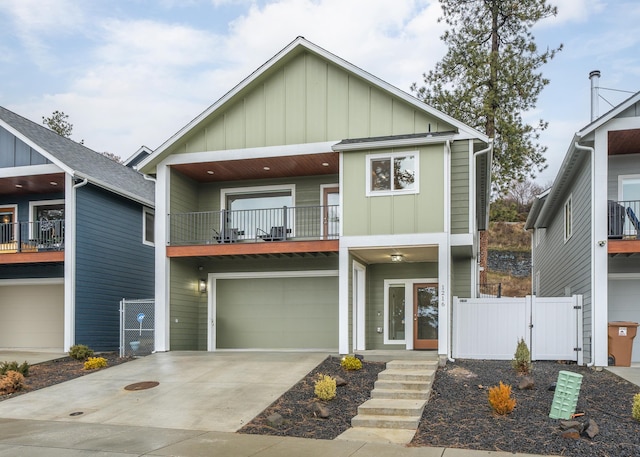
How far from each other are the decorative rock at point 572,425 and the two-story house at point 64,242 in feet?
44.7

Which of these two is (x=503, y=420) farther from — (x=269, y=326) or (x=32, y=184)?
(x=32, y=184)

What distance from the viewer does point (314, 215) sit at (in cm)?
1736

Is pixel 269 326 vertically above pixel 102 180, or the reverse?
pixel 102 180

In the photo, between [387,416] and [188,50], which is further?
[188,50]

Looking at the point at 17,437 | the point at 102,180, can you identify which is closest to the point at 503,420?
the point at 17,437

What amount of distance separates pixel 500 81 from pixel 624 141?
41.6 feet

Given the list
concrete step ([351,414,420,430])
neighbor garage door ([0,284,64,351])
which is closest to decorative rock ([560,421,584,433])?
concrete step ([351,414,420,430])

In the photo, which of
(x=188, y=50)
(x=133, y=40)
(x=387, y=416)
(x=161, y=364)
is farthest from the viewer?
(x=188, y=50)

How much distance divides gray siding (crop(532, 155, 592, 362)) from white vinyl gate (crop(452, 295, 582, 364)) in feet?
1.23

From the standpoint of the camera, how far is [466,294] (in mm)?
16203

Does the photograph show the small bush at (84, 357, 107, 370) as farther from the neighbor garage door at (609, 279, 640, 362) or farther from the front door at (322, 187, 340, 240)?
the neighbor garage door at (609, 279, 640, 362)

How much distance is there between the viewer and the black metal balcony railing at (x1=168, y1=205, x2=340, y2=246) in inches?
662

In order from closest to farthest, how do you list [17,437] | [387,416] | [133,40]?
1. [17,437]
2. [387,416]
3. [133,40]

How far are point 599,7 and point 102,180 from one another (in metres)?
17.8
